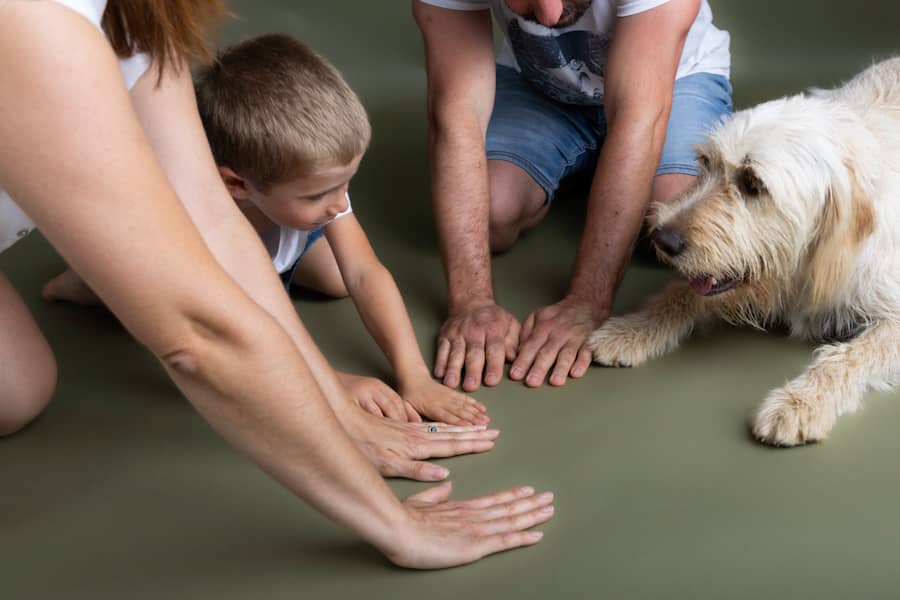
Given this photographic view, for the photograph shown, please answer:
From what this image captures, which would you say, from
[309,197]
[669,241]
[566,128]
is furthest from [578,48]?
[309,197]

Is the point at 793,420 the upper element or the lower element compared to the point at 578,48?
lower

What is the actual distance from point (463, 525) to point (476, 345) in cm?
56

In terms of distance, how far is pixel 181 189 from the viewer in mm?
1544

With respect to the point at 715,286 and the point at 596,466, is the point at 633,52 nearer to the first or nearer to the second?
the point at 715,286

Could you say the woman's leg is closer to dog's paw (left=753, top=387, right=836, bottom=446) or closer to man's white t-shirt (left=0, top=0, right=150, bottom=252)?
man's white t-shirt (left=0, top=0, right=150, bottom=252)

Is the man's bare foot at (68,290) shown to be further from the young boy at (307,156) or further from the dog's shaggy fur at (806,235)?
the dog's shaggy fur at (806,235)

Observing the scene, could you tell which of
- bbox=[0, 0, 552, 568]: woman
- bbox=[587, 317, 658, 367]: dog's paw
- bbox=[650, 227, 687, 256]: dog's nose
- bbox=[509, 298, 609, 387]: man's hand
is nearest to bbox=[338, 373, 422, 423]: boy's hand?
bbox=[0, 0, 552, 568]: woman

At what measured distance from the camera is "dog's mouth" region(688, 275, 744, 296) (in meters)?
1.84

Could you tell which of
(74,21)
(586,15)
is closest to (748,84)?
(586,15)

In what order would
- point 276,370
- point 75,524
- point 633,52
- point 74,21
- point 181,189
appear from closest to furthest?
point 74,21, point 276,370, point 181,189, point 75,524, point 633,52

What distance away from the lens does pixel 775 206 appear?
1707 mm

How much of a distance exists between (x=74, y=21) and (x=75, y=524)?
922 millimetres

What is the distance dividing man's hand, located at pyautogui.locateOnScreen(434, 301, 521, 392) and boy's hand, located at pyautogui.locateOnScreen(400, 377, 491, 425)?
7cm

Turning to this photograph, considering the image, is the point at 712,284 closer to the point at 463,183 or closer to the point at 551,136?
the point at 463,183
